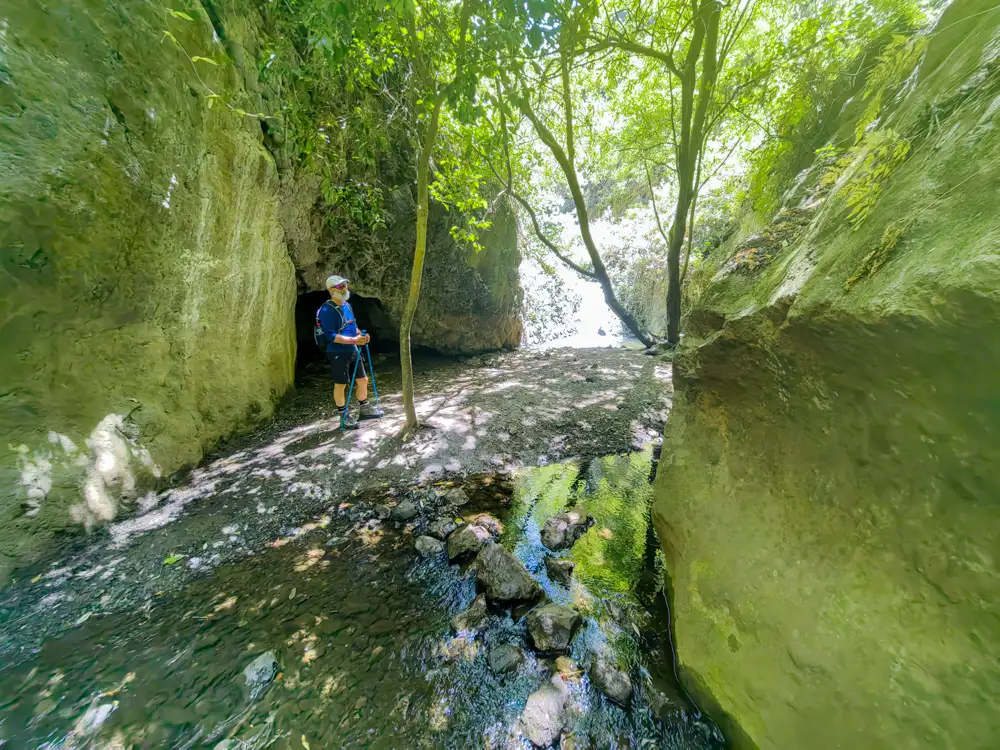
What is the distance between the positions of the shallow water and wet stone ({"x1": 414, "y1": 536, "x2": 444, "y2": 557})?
3.7 inches

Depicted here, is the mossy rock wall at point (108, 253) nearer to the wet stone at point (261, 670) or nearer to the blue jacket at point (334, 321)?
the blue jacket at point (334, 321)

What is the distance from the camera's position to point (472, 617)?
273 centimetres

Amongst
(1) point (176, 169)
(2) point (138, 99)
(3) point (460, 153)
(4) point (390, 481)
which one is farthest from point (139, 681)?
(3) point (460, 153)

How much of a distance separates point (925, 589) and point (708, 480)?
138 centimetres

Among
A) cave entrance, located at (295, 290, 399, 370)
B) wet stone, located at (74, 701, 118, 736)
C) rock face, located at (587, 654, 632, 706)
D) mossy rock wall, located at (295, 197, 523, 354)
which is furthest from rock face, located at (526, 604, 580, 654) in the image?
cave entrance, located at (295, 290, 399, 370)

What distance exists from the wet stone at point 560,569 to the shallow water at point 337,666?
0.26ft

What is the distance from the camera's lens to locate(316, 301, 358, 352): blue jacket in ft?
18.8

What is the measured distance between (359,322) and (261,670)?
943 cm

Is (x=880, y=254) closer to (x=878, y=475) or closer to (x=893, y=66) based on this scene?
(x=878, y=475)

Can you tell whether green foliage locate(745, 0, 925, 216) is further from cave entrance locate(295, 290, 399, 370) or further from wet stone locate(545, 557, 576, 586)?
cave entrance locate(295, 290, 399, 370)

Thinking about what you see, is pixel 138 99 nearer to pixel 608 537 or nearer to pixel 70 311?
pixel 70 311

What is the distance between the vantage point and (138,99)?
3631mm

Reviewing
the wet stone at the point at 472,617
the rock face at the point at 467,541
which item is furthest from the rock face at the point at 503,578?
the rock face at the point at 467,541

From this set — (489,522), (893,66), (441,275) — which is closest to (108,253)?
(489,522)
